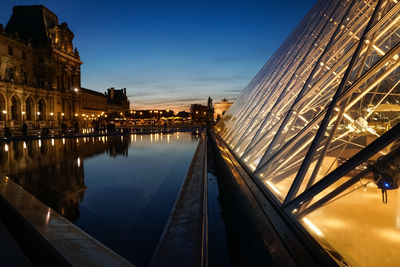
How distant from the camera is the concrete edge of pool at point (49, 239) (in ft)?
9.86

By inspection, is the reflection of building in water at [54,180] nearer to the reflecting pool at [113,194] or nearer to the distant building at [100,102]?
the reflecting pool at [113,194]

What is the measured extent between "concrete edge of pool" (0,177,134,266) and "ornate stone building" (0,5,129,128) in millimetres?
36830

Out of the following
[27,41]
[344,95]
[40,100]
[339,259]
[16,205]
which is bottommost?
[16,205]

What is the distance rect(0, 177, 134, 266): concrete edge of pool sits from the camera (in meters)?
3.00

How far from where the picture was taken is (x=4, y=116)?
3441 cm

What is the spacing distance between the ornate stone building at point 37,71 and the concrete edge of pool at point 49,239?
36.8 meters

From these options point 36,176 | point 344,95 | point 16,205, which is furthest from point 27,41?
point 344,95

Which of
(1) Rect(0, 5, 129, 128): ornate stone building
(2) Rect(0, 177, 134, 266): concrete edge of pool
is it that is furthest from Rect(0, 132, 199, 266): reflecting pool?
(1) Rect(0, 5, 129, 128): ornate stone building

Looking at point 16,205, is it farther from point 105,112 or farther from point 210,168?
point 105,112

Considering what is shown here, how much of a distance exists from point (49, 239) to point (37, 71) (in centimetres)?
5345

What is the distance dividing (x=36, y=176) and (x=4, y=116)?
114 feet

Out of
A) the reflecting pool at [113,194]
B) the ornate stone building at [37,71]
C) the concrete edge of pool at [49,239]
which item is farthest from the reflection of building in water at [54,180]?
the ornate stone building at [37,71]

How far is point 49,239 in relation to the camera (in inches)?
132

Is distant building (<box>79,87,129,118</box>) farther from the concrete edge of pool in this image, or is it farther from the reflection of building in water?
the concrete edge of pool
